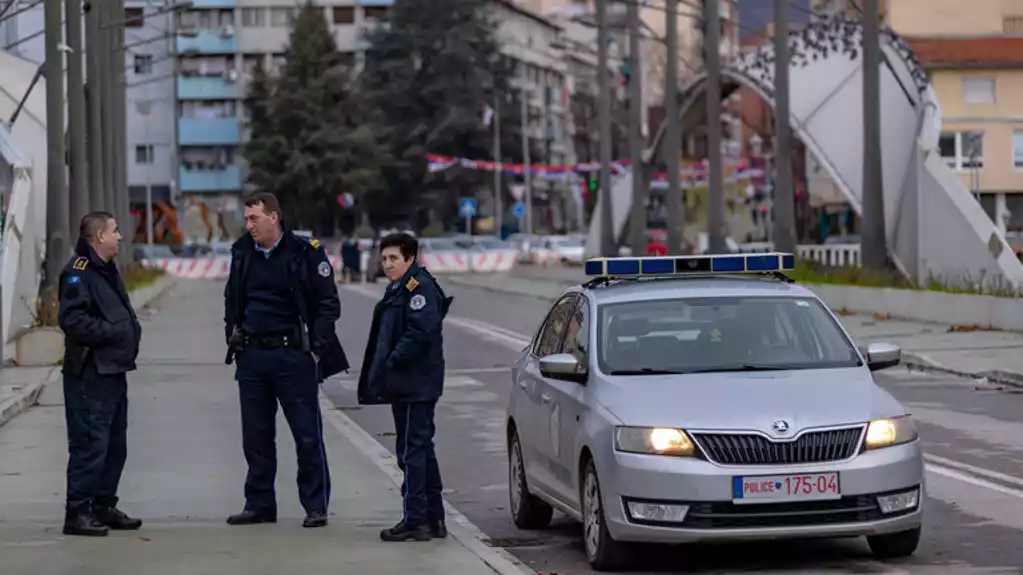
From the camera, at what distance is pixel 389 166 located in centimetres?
11481

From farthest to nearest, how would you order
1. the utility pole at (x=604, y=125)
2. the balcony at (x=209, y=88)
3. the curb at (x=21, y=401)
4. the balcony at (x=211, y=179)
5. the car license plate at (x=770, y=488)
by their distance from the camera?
1. the balcony at (x=209, y=88)
2. the balcony at (x=211, y=179)
3. the utility pole at (x=604, y=125)
4. the curb at (x=21, y=401)
5. the car license plate at (x=770, y=488)

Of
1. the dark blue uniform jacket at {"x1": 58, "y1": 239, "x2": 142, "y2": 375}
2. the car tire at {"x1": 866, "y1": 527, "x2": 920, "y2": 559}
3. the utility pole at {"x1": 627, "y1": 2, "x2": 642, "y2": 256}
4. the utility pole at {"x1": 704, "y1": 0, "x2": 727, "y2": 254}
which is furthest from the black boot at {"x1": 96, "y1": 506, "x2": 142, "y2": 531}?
the utility pole at {"x1": 627, "y1": 2, "x2": 642, "y2": 256}

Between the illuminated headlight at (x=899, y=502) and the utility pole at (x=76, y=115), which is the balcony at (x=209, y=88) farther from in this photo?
the illuminated headlight at (x=899, y=502)

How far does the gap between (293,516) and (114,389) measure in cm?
143

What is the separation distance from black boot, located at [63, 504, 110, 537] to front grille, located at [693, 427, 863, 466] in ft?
11.6

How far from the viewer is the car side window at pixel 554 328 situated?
12141mm

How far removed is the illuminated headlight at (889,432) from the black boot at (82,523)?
4230 mm

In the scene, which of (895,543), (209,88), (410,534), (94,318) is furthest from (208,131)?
(895,543)

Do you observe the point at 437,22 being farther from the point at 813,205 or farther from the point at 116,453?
the point at 116,453

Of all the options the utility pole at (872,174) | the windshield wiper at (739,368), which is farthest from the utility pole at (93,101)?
the windshield wiper at (739,368)

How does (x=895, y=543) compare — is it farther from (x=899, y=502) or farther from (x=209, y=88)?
(x=209, y=88)

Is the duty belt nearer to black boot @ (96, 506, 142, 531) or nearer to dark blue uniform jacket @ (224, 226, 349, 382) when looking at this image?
dark blue uniform jacket @ (224, 226, 349, 382)

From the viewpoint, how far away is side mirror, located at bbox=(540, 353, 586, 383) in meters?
10.9

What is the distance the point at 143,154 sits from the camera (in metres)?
127
